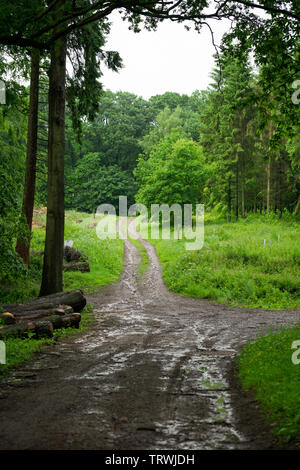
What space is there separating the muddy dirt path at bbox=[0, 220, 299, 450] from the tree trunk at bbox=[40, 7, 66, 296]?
252 centimetres

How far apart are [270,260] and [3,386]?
1649cm

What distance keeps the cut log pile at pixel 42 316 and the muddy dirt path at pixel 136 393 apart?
2.25ft

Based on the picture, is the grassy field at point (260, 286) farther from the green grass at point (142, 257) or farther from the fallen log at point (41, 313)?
the fallen log at point (41, 313)

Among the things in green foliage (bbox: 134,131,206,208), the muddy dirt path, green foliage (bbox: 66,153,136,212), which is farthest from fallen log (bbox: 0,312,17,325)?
green foliage (bbox: 66,153,136,212)

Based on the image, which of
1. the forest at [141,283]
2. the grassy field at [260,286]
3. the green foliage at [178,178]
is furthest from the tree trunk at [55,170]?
the green foliage at [178,178]

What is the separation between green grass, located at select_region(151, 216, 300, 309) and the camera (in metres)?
16.7

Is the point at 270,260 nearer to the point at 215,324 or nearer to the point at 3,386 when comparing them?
the point at 215,324

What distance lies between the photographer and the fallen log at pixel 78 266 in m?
20.5

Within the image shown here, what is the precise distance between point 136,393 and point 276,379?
2.14 m

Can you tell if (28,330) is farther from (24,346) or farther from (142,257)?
(142,257)

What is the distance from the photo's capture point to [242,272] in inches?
740

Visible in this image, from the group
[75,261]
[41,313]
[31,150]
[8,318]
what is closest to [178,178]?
[75,261]

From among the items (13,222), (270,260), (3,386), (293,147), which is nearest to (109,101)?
(293,147)

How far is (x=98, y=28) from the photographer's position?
47.1 ft
